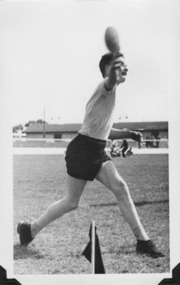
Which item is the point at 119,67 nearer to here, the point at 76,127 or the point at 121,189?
the point at 76,127

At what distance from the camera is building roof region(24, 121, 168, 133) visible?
2689 millimetres

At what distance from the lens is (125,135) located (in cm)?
269

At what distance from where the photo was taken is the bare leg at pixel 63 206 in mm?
2627

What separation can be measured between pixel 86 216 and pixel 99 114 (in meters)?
0.64

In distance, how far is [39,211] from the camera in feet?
8.86

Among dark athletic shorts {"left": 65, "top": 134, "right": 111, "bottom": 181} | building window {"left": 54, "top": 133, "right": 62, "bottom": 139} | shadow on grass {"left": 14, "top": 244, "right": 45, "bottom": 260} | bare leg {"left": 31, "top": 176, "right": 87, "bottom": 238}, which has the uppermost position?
building window {"left": 54, "top": 133, "right": 62, "bottom": 139}

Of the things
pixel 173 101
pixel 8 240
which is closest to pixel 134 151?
pixel 173 101

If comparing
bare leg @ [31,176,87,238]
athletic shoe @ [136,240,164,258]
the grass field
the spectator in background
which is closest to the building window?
the grass field

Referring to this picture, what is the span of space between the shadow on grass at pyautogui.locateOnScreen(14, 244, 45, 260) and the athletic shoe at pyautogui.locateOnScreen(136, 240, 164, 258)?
1.94ft

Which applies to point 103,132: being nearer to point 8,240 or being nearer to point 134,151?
point 134,151

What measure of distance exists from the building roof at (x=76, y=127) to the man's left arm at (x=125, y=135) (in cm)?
4

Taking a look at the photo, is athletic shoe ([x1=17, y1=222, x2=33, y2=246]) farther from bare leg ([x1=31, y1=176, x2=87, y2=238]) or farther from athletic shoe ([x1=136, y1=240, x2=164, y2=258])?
athletic shoe ([x1=136, y1=240, x2=164, y2=258])

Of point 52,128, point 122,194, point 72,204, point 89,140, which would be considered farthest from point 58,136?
point 122,194

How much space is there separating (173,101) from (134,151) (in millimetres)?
400
